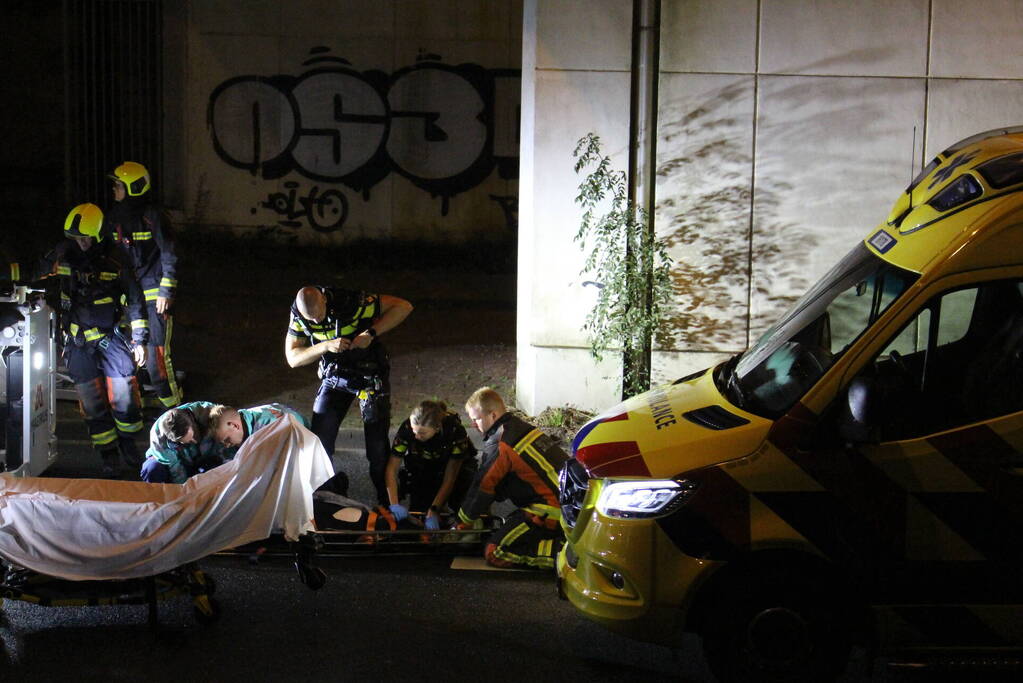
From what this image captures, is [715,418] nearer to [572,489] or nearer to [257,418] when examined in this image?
[572,489]

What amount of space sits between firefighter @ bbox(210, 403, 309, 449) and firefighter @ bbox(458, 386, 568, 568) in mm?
1050

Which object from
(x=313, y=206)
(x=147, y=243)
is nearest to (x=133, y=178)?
(x=147, y=243)

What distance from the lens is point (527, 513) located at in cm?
618

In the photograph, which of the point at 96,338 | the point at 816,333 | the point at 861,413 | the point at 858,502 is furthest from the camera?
the point at 96,338

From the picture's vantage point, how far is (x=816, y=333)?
5.02 meters

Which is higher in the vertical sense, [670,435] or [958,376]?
[958,376]

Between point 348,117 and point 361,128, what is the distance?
24 cm

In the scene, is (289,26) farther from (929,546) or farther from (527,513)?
(929,546)

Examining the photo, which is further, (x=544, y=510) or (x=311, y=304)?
(x=311, y=304)

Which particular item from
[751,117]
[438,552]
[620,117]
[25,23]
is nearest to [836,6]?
[751,117]

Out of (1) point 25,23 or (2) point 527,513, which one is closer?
(2) point 527,513

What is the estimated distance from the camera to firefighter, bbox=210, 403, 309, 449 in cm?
596

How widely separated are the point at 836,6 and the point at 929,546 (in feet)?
18.8

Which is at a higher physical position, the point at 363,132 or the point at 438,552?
the point at 363,132
